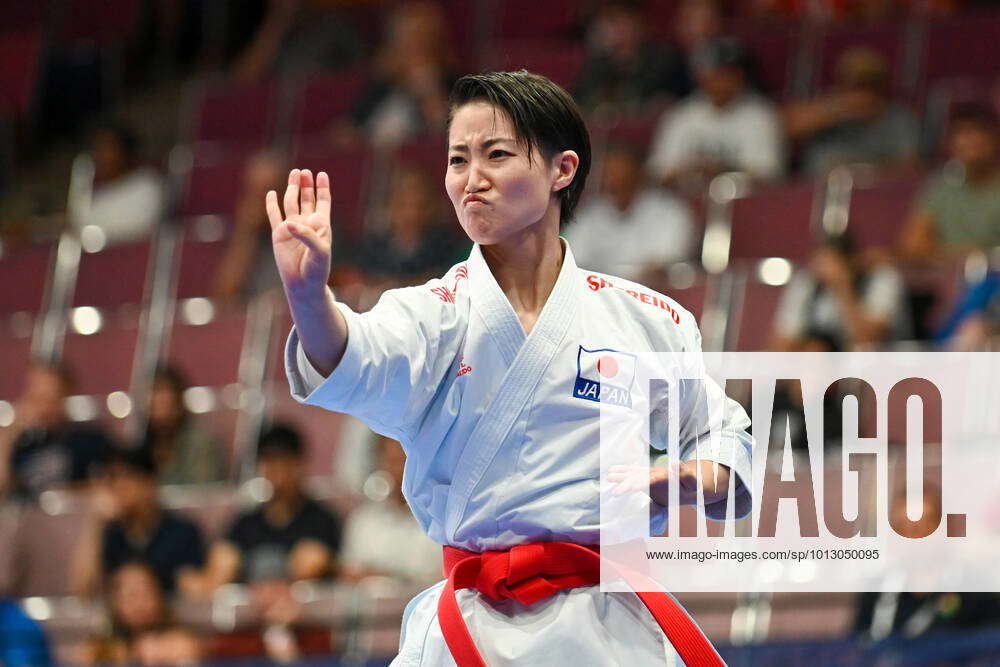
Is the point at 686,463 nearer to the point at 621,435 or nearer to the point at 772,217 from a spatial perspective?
the point at 621,435

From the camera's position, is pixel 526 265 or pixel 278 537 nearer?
pixel 526 265

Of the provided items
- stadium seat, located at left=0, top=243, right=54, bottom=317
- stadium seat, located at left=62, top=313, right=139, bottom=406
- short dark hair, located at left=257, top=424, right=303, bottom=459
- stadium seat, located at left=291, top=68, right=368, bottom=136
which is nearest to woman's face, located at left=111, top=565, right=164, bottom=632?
short dark hair, located at left=257, top=424, right=303, bottom=459

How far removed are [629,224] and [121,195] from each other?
3.27 meters

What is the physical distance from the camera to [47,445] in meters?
7.61

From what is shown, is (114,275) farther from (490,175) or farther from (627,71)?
(490,175)

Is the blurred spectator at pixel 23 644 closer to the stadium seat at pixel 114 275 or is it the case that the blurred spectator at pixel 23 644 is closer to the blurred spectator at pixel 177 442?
the blurred spectator at pixel 177 442

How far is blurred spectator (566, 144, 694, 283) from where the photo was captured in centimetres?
738

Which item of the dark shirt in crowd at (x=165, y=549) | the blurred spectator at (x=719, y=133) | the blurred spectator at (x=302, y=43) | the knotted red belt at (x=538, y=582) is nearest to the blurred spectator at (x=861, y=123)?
the blurred spectator at (x=719, y=133)

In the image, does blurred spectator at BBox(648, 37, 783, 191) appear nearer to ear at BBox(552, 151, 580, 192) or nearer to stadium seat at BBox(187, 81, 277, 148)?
stadium seat at BBox(187, 81, 277, 148)

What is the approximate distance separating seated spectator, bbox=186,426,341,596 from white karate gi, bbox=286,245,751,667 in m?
3.63

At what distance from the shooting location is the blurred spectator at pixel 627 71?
8312 mm

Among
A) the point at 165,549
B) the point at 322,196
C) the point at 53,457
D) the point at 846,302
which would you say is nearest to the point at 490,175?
the point at 322,196

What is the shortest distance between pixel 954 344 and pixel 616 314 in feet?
11.1

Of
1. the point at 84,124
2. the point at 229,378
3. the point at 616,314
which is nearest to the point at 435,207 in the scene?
the point at 229,378
